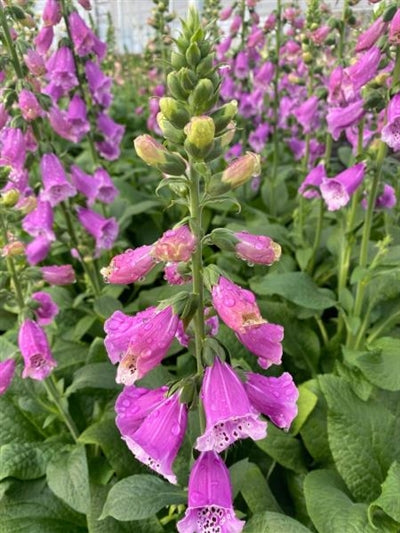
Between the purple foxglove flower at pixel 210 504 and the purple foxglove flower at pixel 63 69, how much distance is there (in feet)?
7.23

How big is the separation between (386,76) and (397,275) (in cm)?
81

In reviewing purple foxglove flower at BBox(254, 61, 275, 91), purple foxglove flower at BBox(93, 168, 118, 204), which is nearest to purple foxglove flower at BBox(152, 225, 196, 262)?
purple foxglove flower at BBox(93, 168, 118, 204)

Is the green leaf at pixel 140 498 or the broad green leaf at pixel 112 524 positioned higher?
the green leaf at pixel 140 498

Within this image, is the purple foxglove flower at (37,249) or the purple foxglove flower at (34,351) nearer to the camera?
the purple foxglove flower at (34,351)

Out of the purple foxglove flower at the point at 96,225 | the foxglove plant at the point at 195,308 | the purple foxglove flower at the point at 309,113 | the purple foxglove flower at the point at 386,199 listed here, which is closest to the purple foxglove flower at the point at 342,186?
the purple foxglove flower at the point at 386,199

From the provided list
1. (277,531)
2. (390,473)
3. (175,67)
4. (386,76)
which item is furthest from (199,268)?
(386,76)

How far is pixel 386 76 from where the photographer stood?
7.28 ft

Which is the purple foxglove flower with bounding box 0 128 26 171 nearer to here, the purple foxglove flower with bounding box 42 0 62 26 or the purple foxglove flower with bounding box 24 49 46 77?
the purple foxglove flower with bounding box 24 49 46 77

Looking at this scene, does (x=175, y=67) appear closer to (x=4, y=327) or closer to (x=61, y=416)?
(x=61, y=416)

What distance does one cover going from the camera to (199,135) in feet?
3.58

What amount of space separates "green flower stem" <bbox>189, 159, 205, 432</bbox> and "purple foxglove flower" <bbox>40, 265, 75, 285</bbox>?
0.98m

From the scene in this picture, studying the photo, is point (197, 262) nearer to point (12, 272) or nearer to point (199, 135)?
point (199, 135)

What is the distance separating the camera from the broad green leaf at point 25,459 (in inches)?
82.8

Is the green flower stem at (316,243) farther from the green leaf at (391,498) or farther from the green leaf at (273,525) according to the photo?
the green leaf at (273,525)
